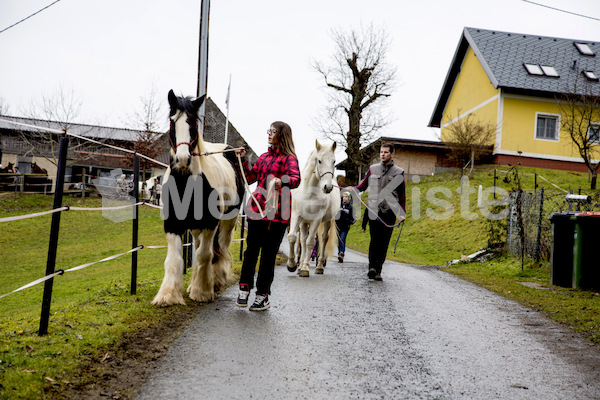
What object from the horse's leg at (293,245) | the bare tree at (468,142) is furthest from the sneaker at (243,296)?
the bare tree at (468,142)

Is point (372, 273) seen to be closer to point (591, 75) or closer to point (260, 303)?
point (260, 303)

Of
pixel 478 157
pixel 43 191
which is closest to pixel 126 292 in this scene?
pixel 478 157

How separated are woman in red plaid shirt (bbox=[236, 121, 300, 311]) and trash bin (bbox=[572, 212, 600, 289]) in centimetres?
552

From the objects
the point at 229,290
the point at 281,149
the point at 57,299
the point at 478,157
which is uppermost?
the point at 478,157

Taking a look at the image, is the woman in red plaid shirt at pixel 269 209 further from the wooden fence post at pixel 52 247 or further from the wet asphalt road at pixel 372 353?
the wooden fence post at pixel 52 247

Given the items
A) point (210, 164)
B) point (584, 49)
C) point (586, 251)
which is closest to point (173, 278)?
point (210, 164)

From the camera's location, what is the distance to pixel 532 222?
12.7 metres

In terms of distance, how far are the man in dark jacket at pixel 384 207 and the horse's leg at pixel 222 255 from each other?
294cm

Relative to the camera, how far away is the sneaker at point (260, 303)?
243 inches

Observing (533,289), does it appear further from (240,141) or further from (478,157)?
(240,141)

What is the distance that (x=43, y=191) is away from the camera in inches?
1340

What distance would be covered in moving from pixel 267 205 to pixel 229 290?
2.14 metres

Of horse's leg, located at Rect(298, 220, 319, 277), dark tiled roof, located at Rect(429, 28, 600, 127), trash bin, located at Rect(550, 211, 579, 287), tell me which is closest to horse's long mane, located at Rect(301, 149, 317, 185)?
horse's leg, located at Rect(298, 220, 319, 277)

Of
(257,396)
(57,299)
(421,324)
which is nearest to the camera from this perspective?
(257,396)
